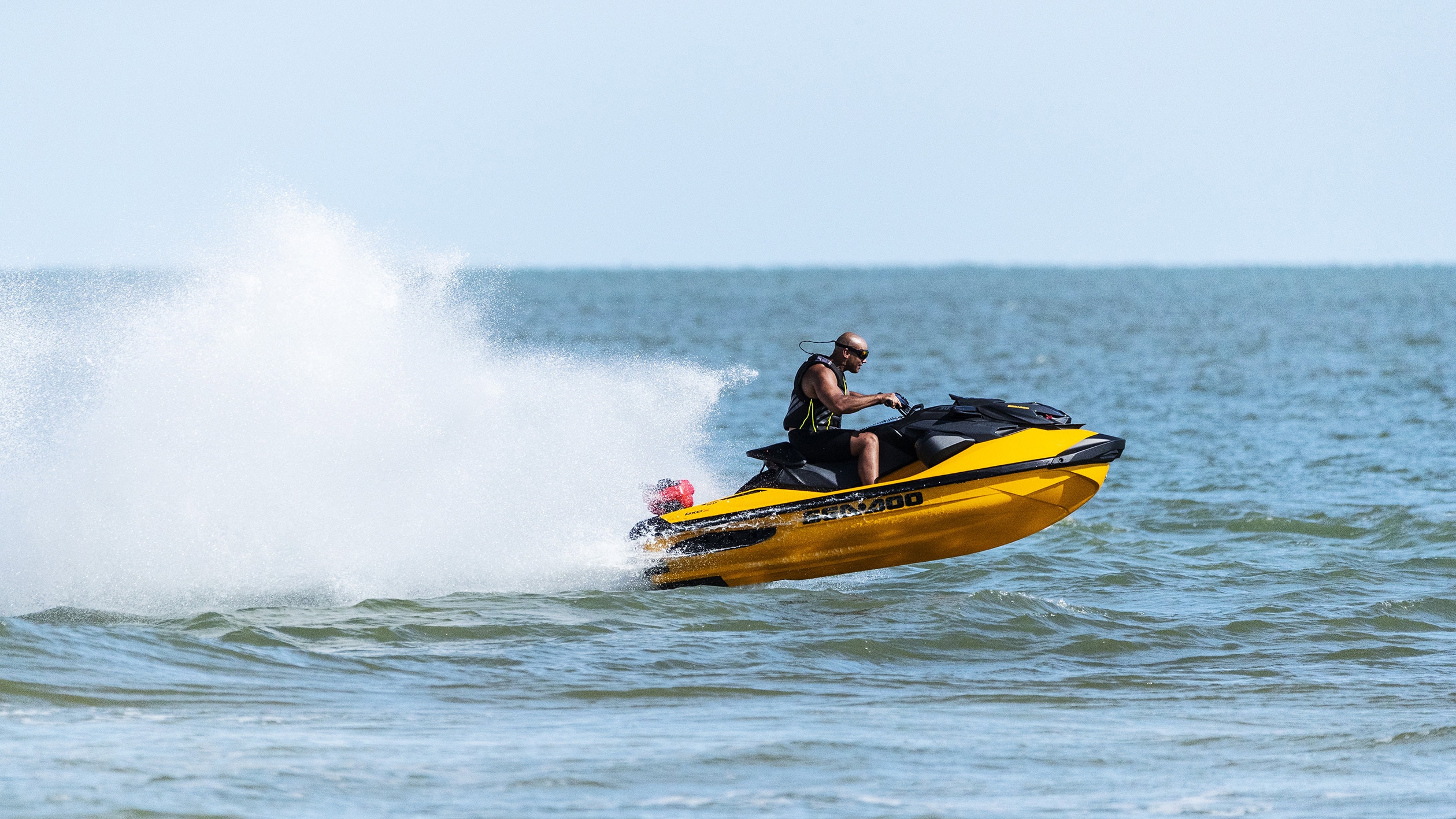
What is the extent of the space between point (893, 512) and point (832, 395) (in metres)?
0.87

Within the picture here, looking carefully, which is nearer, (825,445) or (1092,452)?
(1092,452)

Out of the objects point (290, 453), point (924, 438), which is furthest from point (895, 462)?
point (290, 453)

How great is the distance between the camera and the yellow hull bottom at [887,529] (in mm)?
10055

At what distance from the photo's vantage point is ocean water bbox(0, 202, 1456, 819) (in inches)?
235

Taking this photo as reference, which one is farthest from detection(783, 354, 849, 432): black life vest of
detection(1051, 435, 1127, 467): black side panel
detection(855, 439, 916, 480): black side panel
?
detection(1051, 435, 1127, 467): black side panel

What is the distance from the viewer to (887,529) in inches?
400

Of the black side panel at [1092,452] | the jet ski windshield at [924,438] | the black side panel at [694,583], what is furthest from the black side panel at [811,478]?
the black side panel at [1092,452]

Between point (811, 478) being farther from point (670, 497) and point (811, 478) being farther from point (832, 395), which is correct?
point (670, 497)

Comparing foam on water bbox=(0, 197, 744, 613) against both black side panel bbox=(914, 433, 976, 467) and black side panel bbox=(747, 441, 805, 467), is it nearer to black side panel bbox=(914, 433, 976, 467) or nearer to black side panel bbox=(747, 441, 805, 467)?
black side panel bbox=(747, 441, 805, 467)

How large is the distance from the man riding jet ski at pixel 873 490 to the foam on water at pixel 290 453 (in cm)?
63

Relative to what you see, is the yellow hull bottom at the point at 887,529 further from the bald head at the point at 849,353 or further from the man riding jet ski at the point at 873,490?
the bald head at the point at 849,353

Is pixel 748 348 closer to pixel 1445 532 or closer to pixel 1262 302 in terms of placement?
pixel 1445 532

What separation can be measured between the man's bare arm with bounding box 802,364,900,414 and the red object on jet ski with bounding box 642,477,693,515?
43.4 inches

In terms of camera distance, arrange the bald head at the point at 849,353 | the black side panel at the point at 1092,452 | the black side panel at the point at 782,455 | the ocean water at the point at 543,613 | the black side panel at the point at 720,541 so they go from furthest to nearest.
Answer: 1. the black side panel at the point at 782,455
2. the black side panel at the point at 720,541
3. the black side panel at the point at 1092,452
4. the bald head at the point at 849,353
5. the ocean water at the point at 543,613
